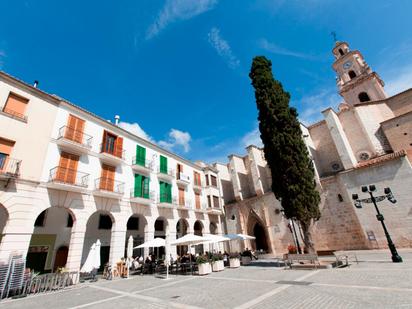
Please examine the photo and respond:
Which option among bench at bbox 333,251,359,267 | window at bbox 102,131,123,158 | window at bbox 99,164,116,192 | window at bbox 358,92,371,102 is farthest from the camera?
window at bbox 358,92,371,102

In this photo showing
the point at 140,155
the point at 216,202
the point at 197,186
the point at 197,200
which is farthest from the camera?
the point at 216,202

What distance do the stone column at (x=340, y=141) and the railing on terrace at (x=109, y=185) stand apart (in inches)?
779

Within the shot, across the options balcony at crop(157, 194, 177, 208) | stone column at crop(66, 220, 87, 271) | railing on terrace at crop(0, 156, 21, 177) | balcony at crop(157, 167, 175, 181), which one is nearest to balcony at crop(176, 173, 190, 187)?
balcony at crop(157, 167, 175, 181)

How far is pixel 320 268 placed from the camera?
11008mm

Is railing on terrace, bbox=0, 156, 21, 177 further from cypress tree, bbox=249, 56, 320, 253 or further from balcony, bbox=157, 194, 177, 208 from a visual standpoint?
cypress tree, bbox=249, 56, 320, 253

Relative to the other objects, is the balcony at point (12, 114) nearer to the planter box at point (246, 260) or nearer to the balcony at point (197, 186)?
the balcony at point (197, 186)

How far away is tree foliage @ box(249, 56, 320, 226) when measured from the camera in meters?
12.9

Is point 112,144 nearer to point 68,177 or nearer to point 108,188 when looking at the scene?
point 108,188

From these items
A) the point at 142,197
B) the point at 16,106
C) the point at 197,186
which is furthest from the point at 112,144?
the point at 197,186

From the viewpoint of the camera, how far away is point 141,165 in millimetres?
18391

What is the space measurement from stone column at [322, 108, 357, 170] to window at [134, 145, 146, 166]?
1872 cm

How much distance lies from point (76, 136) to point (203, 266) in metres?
12.5

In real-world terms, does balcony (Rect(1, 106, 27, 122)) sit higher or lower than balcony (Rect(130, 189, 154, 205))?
higher

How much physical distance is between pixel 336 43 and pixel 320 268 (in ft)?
130
